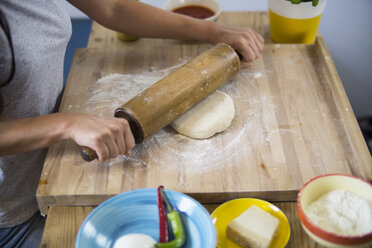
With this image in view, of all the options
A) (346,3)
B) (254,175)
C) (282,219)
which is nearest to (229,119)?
(254,175)

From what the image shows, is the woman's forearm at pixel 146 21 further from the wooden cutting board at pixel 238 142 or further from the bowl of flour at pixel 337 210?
the bowl of flour at pixel 337 210

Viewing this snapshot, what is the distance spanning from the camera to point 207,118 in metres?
1.21

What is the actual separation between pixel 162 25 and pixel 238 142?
59cm

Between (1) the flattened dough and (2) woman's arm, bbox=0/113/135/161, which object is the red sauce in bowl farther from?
(2) woman's arm, bbox=0/113/135/161

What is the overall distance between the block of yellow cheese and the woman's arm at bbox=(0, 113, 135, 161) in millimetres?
378

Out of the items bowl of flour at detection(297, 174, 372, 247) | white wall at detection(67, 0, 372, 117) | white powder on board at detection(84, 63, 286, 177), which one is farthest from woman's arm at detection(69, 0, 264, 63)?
white wall at detection(67, 0, 372, 117)

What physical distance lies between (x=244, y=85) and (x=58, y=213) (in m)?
0.77

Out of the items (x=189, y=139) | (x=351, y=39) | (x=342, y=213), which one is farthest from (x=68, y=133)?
(x=351, y=39)

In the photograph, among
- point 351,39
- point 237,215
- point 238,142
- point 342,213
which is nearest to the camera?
point 342,213

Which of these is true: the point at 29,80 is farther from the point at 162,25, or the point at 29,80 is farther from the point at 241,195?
the point at 241,195

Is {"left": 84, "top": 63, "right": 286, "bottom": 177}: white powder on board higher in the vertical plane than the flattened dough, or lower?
lower

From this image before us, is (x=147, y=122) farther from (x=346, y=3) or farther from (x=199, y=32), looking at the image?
(x=346, y=3)

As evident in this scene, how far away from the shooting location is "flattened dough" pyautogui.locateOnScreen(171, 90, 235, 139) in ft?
3.86

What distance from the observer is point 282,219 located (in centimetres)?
96
